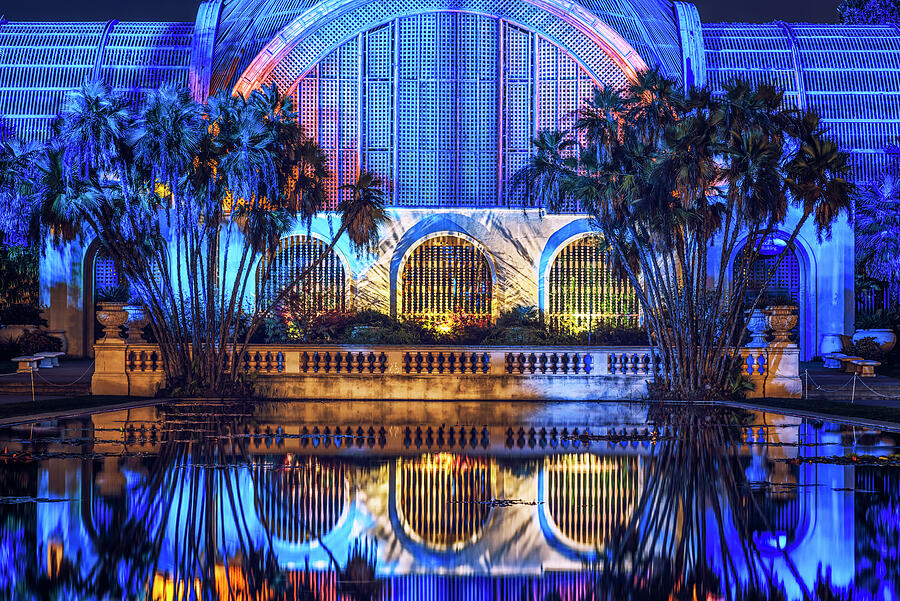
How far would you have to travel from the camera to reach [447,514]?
34.6ft

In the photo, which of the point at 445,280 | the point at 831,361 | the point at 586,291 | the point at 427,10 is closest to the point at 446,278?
the point at 445,280

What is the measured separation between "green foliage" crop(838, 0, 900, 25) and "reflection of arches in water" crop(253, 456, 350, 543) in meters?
45.7

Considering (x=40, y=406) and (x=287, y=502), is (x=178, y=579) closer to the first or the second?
(x=287, y=502)

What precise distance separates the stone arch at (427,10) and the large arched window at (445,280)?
7443mm

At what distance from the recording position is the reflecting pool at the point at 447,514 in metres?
7.80

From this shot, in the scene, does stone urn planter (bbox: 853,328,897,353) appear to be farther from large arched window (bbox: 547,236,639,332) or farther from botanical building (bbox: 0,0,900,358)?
large arched window (bbox: 547,236,639,332)

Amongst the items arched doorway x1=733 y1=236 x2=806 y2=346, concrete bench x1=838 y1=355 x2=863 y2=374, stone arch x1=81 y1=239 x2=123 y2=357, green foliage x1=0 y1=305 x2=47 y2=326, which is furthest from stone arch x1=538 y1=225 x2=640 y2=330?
green foliage x1=0 y1=305 x2=47 y2=326

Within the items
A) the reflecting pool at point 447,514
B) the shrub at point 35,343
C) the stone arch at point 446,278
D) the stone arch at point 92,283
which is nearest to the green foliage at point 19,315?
the stone arch at point 92,283

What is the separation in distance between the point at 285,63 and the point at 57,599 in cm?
3325

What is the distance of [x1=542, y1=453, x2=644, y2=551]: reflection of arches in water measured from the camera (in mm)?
9672

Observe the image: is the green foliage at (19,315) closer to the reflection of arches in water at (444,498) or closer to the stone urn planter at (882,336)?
the stone urn planter at (882,336)

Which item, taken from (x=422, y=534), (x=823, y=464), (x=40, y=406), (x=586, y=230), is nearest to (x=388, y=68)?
(x=586, y=230)

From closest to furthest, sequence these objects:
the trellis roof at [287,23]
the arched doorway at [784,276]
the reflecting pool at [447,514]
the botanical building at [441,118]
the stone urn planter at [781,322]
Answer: the reflecting pool at [447,514] → the stone urn planter at [781,322] → the botanical building at [441,118] → the trellis roof at [287,23] → the arched doorway at [784,276]

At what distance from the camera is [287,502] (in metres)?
10.9
